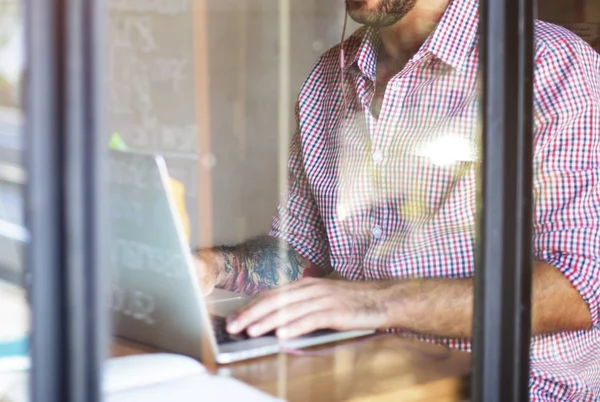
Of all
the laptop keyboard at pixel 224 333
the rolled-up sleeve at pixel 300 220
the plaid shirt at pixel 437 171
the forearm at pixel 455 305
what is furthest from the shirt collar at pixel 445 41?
the laptop keyboard at pixel 224 333

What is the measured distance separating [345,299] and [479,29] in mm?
458

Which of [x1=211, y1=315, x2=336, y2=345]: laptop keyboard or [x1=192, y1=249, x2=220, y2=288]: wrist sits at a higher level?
[x1=211, y1=315, x2=336, y2=345]: laptop keyboard

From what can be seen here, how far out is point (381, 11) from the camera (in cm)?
182

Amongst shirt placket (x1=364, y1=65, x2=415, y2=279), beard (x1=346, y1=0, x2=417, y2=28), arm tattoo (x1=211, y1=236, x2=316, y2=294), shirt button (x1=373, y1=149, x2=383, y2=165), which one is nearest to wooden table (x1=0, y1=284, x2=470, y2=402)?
arm tattoo (x1=211, y1=236, x2=316, y2=294)

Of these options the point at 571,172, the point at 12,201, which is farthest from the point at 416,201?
the point at 12,201

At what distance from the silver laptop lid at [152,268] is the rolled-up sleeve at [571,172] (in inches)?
21.9

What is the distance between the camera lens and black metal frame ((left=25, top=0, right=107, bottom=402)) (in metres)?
0.69

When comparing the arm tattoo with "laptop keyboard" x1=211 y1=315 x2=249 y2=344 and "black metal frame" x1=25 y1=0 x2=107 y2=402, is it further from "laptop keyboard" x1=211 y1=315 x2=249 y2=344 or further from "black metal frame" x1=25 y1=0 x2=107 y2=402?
"black metal frame" x1=25 y1=0 x2=107 y2=402

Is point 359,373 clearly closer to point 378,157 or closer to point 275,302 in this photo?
point 275,302

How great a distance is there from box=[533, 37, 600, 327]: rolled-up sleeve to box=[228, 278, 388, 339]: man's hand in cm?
28

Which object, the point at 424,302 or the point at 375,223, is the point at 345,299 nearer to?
the point at 424,302

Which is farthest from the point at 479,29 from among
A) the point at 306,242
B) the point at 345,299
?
the point at 306,242

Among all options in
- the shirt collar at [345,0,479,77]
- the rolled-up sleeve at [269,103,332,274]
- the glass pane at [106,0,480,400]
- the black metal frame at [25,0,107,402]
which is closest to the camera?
the black metal frame at [25,0,107,402]

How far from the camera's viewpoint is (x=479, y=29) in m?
1.09
